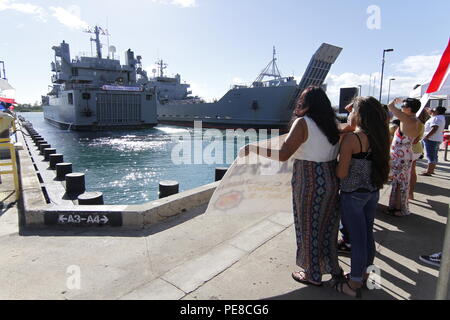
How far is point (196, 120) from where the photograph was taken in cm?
4734

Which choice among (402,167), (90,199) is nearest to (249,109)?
(90,199)

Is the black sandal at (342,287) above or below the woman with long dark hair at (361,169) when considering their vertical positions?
below

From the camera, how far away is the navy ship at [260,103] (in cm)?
3127

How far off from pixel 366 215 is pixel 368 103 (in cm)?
95

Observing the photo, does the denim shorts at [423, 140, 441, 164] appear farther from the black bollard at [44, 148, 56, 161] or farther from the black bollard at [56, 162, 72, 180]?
the black bollard at [44, 148, 56, 161]

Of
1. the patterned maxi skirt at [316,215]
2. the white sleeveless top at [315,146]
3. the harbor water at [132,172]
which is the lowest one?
the harbor water at [132,172]

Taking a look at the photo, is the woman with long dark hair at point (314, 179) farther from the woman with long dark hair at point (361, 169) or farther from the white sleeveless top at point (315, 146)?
the woman with long dark hair at point (361, 169)

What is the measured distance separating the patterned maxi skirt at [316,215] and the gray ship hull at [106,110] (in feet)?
120

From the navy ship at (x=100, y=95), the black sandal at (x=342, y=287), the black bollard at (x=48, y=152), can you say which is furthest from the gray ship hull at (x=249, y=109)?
the black sandal at (x=342, y=287)

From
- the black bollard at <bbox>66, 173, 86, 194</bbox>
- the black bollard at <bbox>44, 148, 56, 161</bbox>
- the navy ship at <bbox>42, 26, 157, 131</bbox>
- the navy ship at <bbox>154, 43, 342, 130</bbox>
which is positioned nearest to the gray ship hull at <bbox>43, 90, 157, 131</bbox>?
the navy ship at <bbox>42, 26, 157, 131</bbox>

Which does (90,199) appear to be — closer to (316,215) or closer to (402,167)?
(316,215)

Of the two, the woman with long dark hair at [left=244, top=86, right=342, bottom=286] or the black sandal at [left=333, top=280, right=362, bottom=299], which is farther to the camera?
the black sandal at [left=333, top=280, right=362, bottom=299]

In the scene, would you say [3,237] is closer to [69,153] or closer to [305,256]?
[305,256]

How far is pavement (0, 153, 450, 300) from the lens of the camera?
2467 millimetres
